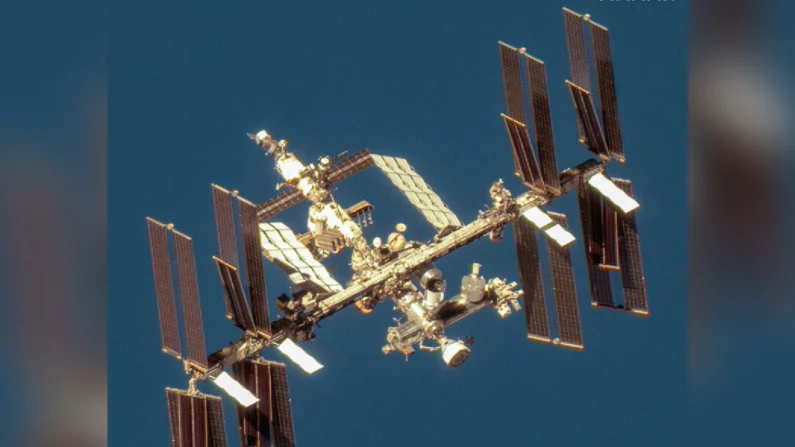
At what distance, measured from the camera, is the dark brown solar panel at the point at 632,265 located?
199ft

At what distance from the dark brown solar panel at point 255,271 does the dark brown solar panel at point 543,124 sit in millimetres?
7259

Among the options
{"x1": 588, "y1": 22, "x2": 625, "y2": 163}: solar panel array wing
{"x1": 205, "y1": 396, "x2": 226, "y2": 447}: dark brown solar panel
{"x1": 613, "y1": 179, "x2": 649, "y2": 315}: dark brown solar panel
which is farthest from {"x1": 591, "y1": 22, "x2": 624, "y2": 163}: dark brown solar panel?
{"x1": 205, "y1": 396, "x2": 226, "y2": 447}: dark brown solar panel

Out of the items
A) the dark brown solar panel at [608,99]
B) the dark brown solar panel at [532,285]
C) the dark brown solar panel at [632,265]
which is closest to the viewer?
the dark brown solar panel at [608,99]

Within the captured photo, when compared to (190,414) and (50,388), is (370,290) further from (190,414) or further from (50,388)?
(50,388)

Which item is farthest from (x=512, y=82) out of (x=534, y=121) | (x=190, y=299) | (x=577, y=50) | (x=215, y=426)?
(x=215, y=426)

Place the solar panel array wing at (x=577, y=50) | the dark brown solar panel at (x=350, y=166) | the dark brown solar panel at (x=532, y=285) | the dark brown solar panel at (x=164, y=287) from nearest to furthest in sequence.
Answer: the dark brown solar panel at (x=164, y=287) → the solar panel array wing at (x=577, y=50) → the dark brown solar panel at (x=532, y=285) → the dark brown solar panel at (x=350, y=166)

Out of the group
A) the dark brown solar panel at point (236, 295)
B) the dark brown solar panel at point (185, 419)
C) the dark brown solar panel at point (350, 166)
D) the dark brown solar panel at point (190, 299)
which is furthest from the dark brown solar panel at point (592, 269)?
the dark brown solar panel at point (185, 419)

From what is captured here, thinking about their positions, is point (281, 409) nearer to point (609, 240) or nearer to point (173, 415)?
point (173, 415)

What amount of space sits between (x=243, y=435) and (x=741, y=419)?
13403 millimetres

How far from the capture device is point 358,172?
2454 inches

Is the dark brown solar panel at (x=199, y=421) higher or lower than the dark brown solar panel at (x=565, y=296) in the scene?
lower

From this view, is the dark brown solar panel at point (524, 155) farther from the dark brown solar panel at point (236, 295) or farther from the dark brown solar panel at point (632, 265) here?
the dark brown solar panel at point (236, 295)

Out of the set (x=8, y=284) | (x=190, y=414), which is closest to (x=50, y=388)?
(x=8, y=284)

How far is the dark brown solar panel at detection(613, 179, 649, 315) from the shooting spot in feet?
199
